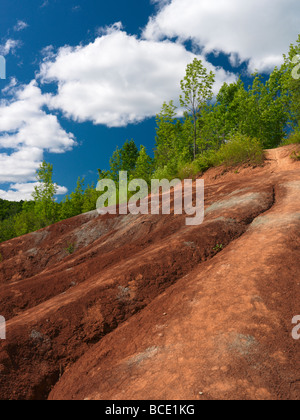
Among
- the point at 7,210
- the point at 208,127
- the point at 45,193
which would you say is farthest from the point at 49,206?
the point at 7,210

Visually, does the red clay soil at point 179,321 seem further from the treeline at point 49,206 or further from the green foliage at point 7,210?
the green foliage at point 7,210

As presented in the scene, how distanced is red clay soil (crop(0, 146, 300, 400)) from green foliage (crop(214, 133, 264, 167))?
8517 millimetres

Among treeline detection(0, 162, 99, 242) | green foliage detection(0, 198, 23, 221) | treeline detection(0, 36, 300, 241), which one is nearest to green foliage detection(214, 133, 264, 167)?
treeline detection(0, 36, 300, 241)

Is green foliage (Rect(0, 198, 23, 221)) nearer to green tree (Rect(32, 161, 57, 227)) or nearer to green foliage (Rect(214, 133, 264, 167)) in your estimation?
green tree (Rect(32, 161, 57, 227))

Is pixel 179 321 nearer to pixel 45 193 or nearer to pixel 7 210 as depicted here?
pixel 45 193

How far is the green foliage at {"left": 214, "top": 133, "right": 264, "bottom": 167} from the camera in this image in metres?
18.4

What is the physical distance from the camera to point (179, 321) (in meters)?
5.45

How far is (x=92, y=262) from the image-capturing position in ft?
33.6

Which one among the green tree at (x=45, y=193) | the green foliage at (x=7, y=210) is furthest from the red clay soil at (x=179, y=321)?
the green foliage at (x=7, y=210)

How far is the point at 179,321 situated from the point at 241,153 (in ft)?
53.4

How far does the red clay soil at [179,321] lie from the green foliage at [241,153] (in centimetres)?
852

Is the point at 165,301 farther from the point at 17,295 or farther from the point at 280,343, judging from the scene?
the point at 17,295

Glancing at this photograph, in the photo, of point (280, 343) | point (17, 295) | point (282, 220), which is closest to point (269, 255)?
point (282, 220)
